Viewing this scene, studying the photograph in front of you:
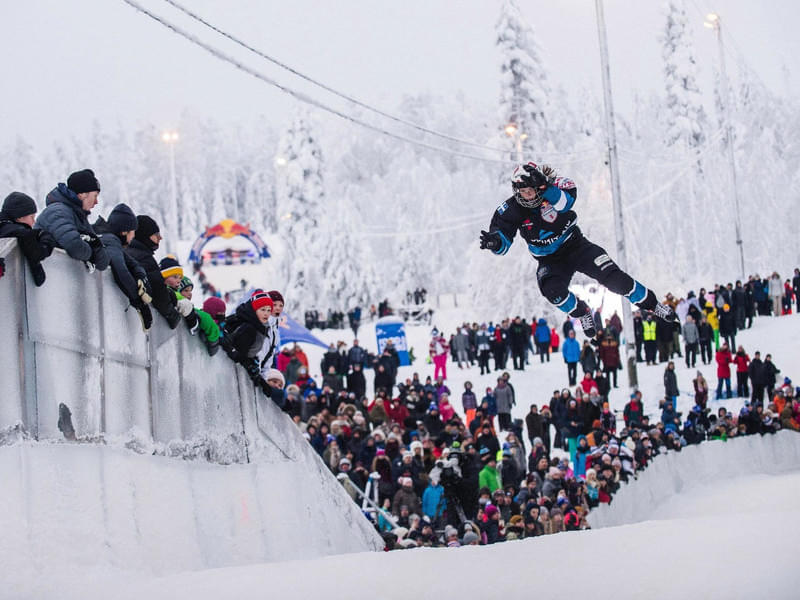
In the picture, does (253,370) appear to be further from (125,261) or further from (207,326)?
(125,261)

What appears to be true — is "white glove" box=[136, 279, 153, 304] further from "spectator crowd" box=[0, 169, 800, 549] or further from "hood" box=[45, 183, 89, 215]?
"hood" box=[45, 183, 89, 215]

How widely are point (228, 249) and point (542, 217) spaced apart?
31.5m

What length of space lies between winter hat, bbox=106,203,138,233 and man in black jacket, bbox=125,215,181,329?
243 mm

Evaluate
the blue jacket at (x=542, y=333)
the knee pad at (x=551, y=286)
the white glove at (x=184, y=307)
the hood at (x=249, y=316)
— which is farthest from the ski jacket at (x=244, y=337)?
the blue jacket at (x=542, y=333)

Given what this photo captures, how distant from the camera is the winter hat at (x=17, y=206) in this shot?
6.05m

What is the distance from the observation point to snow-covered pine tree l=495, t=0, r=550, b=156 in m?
39.6

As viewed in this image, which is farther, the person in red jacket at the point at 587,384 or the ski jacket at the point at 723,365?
the ski jacket at the point at 723,365

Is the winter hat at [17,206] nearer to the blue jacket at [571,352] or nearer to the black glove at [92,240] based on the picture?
the black glove at [92,240]

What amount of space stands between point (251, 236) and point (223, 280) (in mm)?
1917

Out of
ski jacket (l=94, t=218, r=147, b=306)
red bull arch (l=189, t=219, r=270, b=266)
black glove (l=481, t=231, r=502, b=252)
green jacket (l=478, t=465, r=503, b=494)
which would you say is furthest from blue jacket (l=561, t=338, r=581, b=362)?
ski jacket (l=94, t=218, r=147, b=306)

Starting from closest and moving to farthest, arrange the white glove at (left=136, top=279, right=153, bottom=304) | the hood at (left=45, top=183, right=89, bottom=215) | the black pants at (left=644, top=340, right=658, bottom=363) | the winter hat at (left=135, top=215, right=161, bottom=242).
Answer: the hood at (left=45, top=183, right=89, bottom=215) → the white glove at (left=136, top=279, right=153, bottom=304) → the winter hat at (left=135, top=215, right=161, bottom=242) → the black pants at (left=644, top=340, right=658, bottom=363)

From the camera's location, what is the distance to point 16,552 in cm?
554

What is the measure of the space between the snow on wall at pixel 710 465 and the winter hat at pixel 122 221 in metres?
10.8

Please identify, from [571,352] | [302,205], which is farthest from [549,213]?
[302,205]
